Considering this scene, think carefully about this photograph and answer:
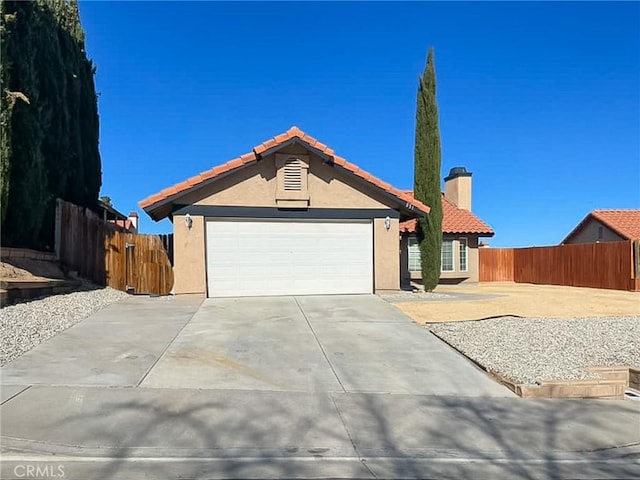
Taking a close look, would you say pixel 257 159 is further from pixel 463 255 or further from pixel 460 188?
pixel 460 188

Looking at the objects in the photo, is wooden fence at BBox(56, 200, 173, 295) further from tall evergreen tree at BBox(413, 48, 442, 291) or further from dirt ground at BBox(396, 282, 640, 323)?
tall evergreen tree at BBox(413, 48, 442, 291)

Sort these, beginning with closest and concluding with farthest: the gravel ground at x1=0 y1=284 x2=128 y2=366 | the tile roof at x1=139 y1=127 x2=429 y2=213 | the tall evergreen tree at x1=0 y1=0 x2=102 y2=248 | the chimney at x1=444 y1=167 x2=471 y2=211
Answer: the gravel ground at x1=0 y1=284 x2=128 y2=366, the tall evergreen tree at x1=0 y1=0 x2=102 y2=248, the tile roof at x1=139 y1=127 x2=429 y2=213, the chimney at x1=444 y1=167 x2=471 y2=211

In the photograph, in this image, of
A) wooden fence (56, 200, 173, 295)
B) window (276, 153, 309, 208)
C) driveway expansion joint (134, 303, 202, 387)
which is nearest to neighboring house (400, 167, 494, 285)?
window (276, 153, 309, 208)

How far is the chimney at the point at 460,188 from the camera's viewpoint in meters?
25.4

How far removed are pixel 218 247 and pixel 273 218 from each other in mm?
1754

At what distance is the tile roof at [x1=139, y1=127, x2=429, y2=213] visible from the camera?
13375mm

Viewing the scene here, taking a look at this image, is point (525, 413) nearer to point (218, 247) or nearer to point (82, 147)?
point (218, 247)

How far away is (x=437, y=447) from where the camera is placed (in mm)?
5367

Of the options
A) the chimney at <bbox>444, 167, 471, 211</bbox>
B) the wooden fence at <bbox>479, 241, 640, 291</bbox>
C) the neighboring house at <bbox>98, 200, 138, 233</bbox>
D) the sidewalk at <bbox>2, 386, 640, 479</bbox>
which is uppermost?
the chimney at <bbox>444, 167, 471, 211</bbox>

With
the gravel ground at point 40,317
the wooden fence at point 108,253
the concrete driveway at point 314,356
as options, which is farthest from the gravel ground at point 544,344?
the wooden fence at point 108,253

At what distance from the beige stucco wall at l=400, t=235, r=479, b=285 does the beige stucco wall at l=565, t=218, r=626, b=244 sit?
1005 cm

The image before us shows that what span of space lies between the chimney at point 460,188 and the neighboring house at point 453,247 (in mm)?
829

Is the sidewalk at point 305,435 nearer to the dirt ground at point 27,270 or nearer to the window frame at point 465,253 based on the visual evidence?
the dirt ground at point 27,270

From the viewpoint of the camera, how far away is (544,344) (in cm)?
952
